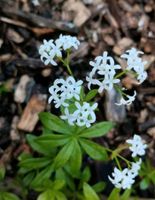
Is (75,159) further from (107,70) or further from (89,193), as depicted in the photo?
(107,70)

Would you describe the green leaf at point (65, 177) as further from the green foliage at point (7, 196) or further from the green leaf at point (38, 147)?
the green foliage at point (7, 196)

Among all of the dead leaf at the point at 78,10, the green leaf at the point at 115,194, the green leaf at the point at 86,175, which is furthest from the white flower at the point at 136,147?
the dead leaf at the point at 78,10

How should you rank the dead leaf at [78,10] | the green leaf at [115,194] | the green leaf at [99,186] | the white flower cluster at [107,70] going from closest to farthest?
the white flower cluster at [107,70] → the green leaf at [115,194] → the green leaf at [99,186] → the dead leaf at [78,10]

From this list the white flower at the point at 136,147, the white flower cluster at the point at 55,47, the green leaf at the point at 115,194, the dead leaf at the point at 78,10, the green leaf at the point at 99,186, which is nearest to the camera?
the white flower cluster at the point at 55,47

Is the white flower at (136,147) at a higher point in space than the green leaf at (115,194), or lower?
higher

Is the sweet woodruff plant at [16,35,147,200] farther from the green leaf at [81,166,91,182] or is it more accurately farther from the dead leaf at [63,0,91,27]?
the dead leaf at [63,0,91,27]

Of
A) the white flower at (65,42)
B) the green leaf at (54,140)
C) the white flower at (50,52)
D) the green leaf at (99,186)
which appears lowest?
the green leaf at (99,186)

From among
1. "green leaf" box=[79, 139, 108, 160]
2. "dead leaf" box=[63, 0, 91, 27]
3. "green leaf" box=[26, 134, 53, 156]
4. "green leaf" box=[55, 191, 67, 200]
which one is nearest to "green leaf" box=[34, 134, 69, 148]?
"green leaf" box=[79, 139, 108, 160]

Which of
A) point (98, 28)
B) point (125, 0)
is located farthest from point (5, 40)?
point (125, 0)
